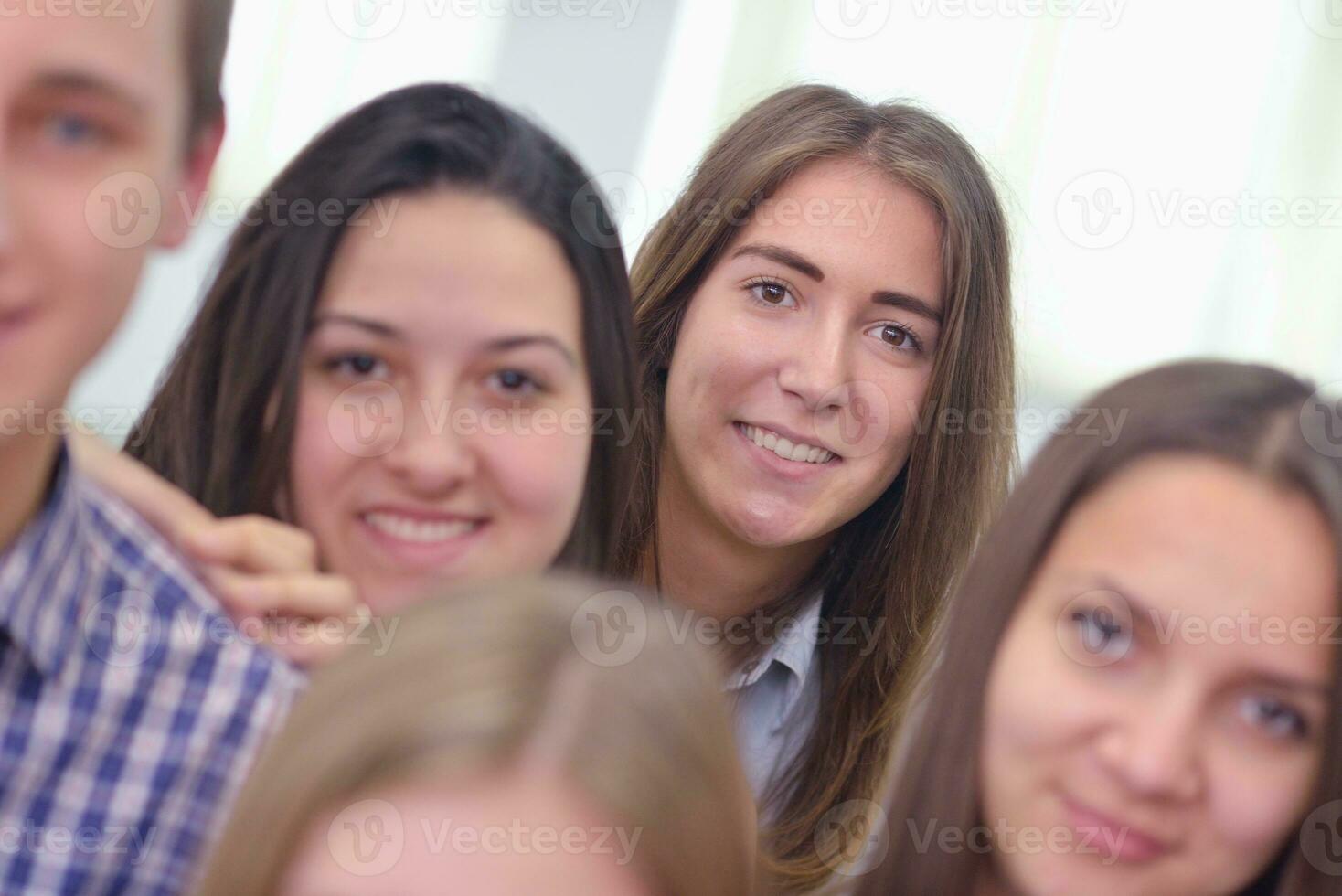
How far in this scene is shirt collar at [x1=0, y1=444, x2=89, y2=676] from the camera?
106 centimetres

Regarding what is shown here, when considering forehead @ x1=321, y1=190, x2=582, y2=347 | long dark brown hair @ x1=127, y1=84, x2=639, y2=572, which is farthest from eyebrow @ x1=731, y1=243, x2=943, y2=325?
forehead @ x1=321, y1=190, x2=582, y2=347

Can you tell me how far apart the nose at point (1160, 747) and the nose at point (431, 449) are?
23.0 inches

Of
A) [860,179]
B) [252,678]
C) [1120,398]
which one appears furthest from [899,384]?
[252,678]

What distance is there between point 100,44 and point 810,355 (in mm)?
1020

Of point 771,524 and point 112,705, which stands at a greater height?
point 771,524

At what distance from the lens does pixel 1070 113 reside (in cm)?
347

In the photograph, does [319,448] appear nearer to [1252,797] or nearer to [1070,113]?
[1252,797]

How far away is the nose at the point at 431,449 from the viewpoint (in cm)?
127

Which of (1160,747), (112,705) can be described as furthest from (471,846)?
(1160,747)

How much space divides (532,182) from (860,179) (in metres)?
0.63

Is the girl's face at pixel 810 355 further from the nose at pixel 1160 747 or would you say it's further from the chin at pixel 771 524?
the nose at pixel 1160 747

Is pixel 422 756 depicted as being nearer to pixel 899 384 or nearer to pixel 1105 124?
pixel 899 384

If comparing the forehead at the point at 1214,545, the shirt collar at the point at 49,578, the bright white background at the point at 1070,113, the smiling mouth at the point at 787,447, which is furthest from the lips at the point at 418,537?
the bright white background at the point at 1070,113

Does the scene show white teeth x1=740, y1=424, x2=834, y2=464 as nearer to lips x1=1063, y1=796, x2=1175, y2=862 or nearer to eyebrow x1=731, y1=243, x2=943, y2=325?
eyebrow x1=731, y1=243, x2=943, y2=325
